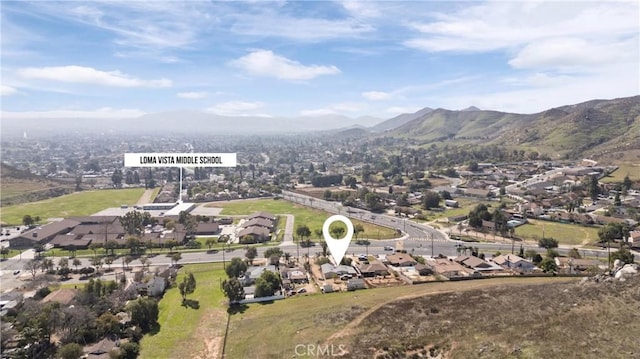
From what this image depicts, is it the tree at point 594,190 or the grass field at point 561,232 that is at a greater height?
the tree at point 594,190

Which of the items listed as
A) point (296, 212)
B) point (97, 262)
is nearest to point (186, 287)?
point (97, 262)

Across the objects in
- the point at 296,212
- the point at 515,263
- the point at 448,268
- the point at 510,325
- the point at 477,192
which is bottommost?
the point at 296,212

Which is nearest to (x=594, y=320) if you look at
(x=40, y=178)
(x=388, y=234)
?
(x=388, y=234)

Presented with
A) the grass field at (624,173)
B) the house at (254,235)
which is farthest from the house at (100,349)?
the grass field at (624,173)

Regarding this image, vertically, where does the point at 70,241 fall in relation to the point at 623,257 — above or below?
below

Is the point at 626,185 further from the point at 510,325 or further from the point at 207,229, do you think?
the point at 207,229

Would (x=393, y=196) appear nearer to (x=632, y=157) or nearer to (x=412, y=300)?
(x=412, y=300)

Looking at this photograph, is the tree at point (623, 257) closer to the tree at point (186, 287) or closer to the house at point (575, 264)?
the house at point (575, 264)
